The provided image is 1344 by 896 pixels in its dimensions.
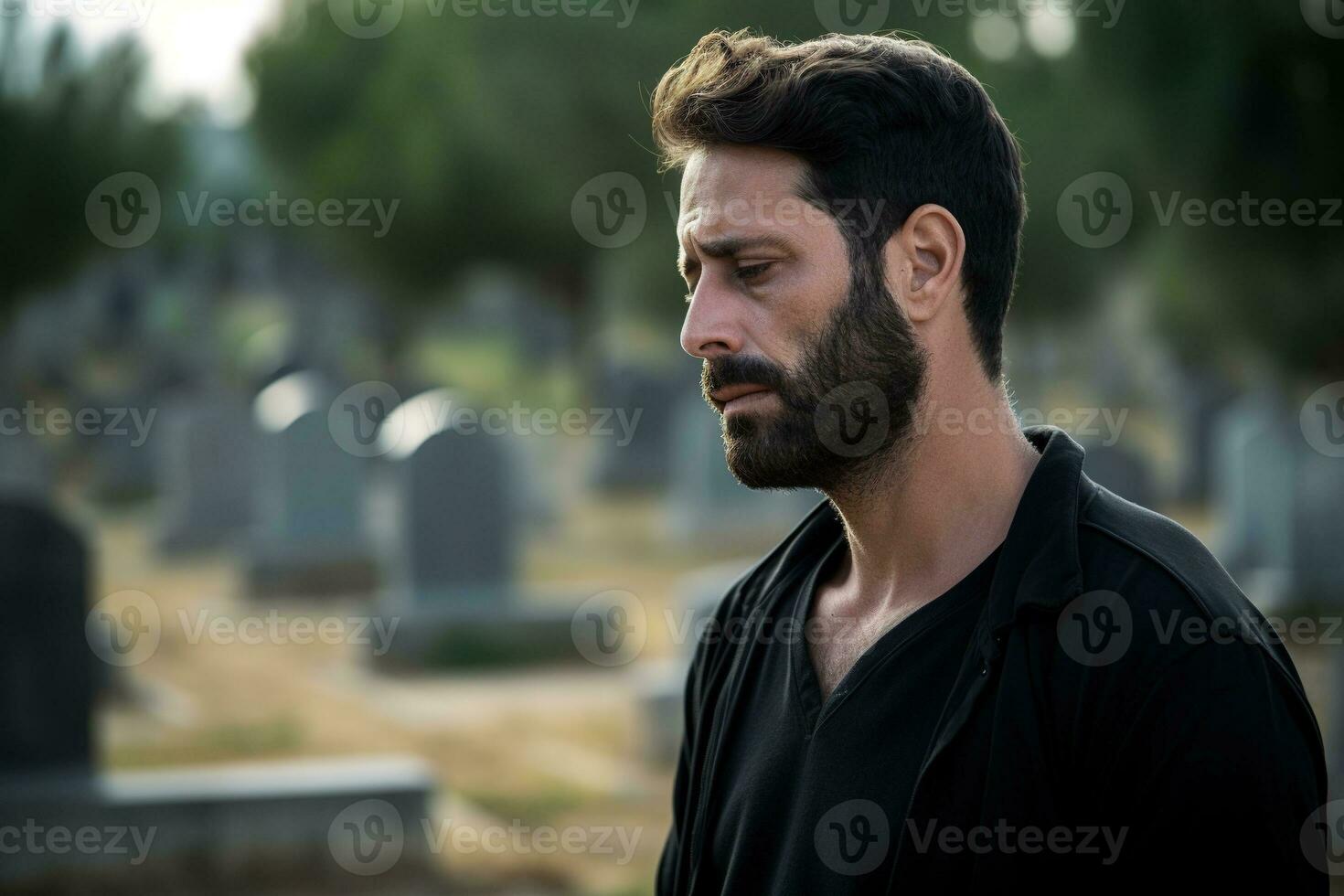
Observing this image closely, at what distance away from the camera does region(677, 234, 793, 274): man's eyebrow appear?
2.08 m

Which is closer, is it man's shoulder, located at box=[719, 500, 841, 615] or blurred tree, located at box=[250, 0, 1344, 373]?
man's shoulder, located at box=[719, 500, 841, 615]

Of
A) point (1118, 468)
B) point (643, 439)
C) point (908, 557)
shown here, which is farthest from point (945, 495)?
point (643, 439)

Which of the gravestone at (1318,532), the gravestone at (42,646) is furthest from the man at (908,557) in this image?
the gravestone at (1318,532)

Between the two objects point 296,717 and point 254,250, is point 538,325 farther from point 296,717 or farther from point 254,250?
point 296,717

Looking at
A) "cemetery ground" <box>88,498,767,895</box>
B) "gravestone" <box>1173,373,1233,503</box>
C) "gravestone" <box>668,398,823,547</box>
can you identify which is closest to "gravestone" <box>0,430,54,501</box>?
"cemetery ground" <box>88,498,767,895</box>

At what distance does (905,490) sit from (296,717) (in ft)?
27.7

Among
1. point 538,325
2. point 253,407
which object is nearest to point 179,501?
point 253,407

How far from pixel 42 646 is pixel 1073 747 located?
20.8 feet

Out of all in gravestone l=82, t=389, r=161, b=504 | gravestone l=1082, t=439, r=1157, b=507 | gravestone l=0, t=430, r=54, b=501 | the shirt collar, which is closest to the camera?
the shirt collar

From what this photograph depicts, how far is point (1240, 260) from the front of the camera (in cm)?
1145

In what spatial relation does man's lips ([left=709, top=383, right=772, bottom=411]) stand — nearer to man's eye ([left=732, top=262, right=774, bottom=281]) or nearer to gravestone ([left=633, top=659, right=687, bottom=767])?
man's eye ([left=732, top=262, right=774, bottom=281])

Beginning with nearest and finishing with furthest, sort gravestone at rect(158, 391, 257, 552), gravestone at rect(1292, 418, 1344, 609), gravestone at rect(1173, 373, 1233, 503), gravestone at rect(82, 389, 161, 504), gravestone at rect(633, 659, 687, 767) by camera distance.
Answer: gravestone at rect(633, 659, 687, 767), gravestone at rect(1292, 418, 1344, 609), gravestone at rect(158, 391, 257, 552), gravestone at rect(1173, 373, 1233, 503), gravestone at rect(82, 389, 161, 504)

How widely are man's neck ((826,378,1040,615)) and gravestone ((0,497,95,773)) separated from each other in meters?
5.81

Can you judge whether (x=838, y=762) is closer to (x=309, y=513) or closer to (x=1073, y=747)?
(x=1073, y=747)
